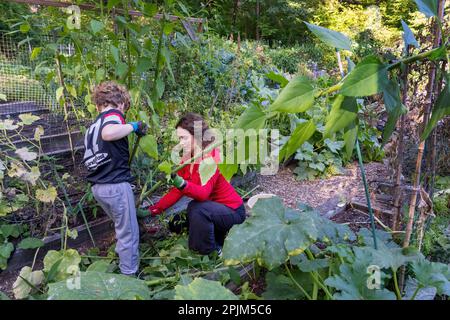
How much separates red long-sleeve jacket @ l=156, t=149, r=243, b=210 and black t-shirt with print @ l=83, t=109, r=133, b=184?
36 centimetres

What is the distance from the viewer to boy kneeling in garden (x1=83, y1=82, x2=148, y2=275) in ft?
7.68

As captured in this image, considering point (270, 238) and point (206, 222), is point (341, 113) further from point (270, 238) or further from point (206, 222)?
point (206, 222)

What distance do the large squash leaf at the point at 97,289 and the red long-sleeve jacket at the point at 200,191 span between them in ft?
3.37

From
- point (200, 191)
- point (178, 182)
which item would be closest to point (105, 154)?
point (178, 182)

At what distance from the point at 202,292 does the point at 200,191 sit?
130 cm

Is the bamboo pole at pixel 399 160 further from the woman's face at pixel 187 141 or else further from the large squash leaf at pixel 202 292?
the woman's face at pixel 187 141

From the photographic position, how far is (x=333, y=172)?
4.63 meters

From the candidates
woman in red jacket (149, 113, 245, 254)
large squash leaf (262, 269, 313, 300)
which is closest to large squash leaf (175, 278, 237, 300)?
large squash leaf (262, 269, 313, 300)

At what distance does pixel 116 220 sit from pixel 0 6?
4.82 m

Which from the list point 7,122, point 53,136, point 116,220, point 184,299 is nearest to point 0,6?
point 53,136

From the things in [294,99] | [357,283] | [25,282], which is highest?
[294,99]

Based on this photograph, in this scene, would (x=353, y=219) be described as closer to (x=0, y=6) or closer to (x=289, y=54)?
(x=0, y=6)

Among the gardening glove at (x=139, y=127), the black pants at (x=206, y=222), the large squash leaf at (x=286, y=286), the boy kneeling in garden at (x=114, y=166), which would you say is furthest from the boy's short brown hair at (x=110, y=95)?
the large squash leaf at (x=286, y=286)

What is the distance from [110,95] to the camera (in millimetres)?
2344
